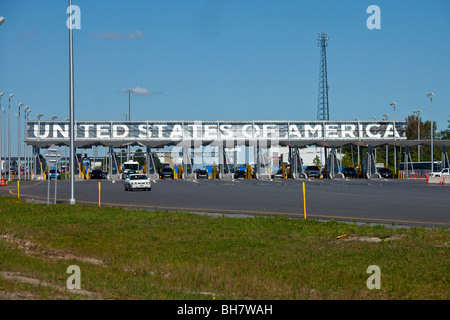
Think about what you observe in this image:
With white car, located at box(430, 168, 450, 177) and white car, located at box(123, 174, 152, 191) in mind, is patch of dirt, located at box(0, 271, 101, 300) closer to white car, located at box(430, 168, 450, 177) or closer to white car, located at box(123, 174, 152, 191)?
white car, located at box(123, 174, 152, 191)

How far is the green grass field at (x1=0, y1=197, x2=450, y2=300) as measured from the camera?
991 centimetres

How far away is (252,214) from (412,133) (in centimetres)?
13569

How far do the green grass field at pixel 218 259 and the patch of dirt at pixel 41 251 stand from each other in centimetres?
3

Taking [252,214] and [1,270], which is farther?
[252,214]

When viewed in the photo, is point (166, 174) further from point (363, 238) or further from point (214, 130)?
point (363, 238)

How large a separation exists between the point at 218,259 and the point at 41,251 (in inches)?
197

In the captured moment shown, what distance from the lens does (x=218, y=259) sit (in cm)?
1315

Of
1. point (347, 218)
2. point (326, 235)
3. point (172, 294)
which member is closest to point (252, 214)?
point (347, 218)

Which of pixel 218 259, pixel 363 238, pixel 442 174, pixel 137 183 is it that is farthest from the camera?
pixel 442 174

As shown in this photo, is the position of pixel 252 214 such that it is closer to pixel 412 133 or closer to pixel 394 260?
pixel 394 260

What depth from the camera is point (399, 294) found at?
978cm

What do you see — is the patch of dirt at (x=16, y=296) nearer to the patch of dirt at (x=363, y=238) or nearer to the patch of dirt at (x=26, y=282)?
Result: the patch of dirt at (x=26, y=282)

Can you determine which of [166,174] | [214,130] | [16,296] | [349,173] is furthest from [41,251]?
[349,173]

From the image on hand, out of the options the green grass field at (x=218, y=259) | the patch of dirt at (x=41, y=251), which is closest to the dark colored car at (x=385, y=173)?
the green grass field at (x=218, y=259)
